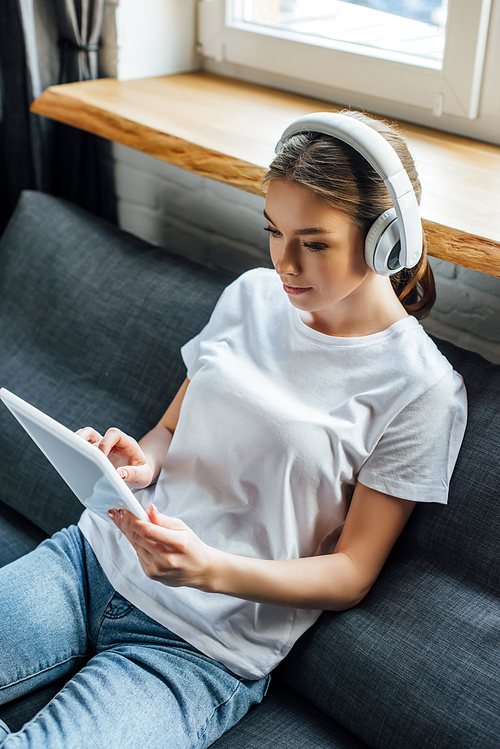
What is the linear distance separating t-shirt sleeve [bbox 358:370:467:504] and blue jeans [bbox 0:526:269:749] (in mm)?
349

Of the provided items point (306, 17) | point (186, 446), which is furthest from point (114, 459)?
point (306, 17)

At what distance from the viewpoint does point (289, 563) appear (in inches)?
36.9

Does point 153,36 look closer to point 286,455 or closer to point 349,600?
point 286,455

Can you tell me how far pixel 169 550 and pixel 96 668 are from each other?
0.25 m

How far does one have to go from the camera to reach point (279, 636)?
984mm

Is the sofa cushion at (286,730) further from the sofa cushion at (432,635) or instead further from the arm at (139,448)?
the arm at (139,448)

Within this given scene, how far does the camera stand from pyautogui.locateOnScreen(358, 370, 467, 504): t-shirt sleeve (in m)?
0.95

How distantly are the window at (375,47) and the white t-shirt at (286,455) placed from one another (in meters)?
0.65

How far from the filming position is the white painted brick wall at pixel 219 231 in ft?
4.12

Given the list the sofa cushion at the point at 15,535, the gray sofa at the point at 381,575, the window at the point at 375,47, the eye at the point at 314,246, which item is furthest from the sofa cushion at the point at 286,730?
the window at the point at 375,47

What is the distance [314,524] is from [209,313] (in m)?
0.50

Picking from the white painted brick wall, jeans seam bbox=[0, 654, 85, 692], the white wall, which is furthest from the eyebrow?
the white wall

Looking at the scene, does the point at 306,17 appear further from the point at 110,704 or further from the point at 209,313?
the point at 110,704

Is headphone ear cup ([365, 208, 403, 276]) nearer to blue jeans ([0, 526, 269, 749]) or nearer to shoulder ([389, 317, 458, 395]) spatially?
shoulder ([389, 317, 458, 395])
